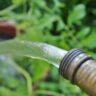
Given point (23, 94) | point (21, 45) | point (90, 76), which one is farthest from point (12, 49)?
point (23, 94)

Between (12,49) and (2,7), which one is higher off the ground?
(2,7)

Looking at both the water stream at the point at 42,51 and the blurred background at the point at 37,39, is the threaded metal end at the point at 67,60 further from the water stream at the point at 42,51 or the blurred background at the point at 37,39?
the blurred background at the point at 37,39

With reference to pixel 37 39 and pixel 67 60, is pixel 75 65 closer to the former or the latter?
pixel 67 60

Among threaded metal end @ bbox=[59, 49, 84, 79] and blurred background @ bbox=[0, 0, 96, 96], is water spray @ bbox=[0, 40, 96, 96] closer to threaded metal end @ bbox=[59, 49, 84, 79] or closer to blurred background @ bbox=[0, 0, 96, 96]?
threaded metal end @ bbox=[59, 49, 84, 79]

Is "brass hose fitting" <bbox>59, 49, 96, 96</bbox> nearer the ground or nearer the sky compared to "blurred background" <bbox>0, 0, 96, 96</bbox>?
nearer the ground

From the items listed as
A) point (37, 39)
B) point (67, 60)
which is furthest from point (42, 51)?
point (37, 39)

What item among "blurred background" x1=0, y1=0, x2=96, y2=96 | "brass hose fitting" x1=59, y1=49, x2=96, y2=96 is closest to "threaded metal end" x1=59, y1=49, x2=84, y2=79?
"brass hose fitting" x1=59, y1=49, x2=96, y2=96

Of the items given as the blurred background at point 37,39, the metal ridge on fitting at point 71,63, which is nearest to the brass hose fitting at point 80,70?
the metal ridge on fitting at point 71,63

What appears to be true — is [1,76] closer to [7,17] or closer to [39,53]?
[7,17]

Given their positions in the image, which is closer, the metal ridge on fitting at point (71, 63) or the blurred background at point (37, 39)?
the metal ridge on fitting at point (71, 63)
